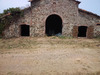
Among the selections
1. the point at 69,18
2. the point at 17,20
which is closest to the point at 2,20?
the point at 17,20

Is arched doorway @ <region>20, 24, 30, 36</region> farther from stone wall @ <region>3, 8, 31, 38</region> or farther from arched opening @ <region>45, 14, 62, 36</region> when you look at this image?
stone wall @ <region>3, 8, 31, 38</region>

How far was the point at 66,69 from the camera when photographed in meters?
4.40

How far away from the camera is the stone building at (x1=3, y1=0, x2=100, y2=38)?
13250 millimetres

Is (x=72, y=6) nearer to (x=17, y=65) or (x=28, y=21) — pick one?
(x=28, y=21)

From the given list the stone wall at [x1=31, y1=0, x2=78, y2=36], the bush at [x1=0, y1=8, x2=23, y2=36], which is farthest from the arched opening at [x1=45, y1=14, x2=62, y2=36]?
the bush at [x1=0, y1=8, x2=23, y2=36]

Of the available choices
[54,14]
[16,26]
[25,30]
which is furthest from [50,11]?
[25,30]

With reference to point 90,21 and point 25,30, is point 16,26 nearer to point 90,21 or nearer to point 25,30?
point 25,30

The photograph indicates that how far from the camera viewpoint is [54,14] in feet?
45.5

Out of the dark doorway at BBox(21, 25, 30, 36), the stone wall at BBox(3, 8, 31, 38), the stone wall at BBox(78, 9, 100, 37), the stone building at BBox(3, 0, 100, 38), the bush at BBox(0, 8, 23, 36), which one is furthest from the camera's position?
the dark doorway at BBox(21, 25, 30, 36)

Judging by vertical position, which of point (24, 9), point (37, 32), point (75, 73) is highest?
point (24, 9)

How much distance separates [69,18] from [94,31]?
4603 mm

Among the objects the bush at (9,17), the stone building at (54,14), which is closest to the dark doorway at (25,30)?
the stone building at (54,14)

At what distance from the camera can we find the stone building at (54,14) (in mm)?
13250

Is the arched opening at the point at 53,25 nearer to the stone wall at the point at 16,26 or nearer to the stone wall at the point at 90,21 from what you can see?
the stone wall at the point at 90,21
